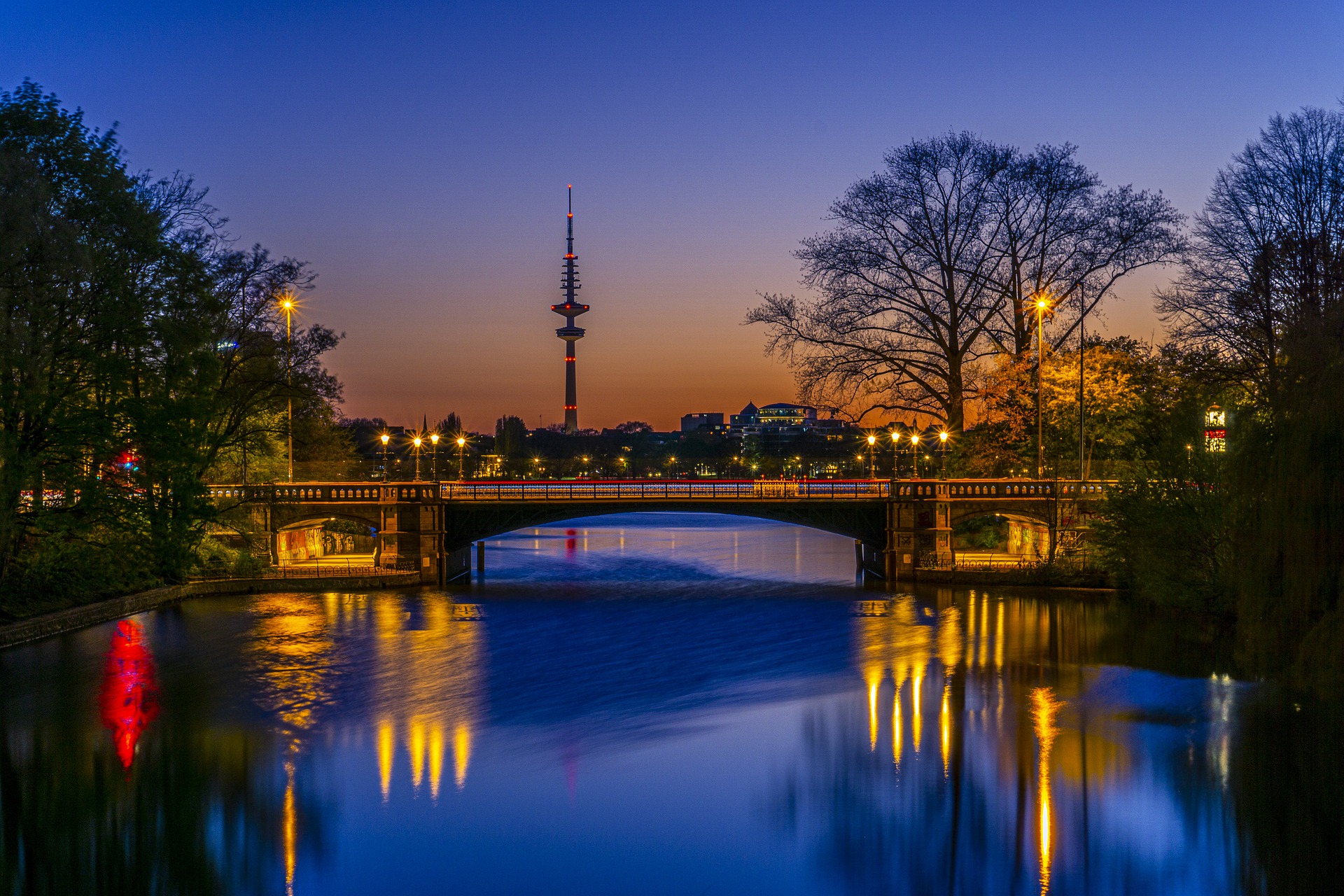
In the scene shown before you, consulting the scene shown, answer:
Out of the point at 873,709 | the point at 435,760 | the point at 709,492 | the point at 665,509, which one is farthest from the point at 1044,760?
the point at 709,492

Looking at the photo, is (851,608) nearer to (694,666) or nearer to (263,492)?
(694,666)

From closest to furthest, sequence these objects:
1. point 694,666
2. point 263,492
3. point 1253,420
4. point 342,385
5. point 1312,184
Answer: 1. point 1253,420
2. point 694,666
3. point 1312,184
4. point 263,492
5. point 342,385

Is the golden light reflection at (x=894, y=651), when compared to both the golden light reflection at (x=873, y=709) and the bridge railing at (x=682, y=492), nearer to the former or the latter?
the golden light reflection at (x=873, y=709)

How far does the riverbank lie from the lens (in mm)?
33906

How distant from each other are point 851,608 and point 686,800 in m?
24.7

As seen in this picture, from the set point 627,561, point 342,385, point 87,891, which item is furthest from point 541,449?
point 87,891

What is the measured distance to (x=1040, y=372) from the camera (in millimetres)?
47875

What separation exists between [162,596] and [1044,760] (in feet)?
109

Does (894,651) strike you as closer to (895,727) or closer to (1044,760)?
(895,727)

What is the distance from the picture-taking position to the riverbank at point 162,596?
1335 inches

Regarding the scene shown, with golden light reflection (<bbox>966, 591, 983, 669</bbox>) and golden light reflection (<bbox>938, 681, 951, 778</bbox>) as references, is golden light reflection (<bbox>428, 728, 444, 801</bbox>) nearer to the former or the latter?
golden light reflection (<bbox>938, 681, 951, 778</bbox>)

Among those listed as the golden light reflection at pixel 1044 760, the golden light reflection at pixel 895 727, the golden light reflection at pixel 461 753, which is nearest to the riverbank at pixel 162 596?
the golden light reflection at pixel 461 753

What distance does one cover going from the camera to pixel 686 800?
20953 millimetres

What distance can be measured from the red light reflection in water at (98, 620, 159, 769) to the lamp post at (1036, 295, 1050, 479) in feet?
115
